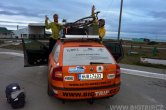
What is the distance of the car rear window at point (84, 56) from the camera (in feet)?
21.2

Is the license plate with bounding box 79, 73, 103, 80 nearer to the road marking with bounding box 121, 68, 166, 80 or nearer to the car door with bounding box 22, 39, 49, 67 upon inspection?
the car door with bounding box 22, 39, 49, 67

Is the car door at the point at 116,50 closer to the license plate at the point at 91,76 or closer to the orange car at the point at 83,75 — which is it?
the orange car at the point at 83,75

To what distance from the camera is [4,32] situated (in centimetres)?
7906

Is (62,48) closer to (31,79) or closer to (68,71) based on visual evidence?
(68,71)

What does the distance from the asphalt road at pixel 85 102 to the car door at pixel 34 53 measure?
0.67 meters

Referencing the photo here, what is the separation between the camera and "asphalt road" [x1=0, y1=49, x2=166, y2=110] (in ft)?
22.0

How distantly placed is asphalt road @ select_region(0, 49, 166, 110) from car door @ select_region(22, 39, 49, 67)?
0.67 metres

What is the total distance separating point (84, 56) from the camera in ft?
21.8

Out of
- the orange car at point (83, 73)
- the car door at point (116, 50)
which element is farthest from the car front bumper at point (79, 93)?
the car door at point (116, 50)

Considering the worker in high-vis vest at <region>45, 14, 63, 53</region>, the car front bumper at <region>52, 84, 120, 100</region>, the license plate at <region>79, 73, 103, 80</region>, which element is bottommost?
the car front bumper at <region>52, 84, 120, 100</region>

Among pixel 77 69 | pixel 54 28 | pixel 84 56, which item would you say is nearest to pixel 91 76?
pixel 77 69

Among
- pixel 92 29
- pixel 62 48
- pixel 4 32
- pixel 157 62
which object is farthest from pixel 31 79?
pixel 4 32

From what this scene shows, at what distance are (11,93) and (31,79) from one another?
400 cm

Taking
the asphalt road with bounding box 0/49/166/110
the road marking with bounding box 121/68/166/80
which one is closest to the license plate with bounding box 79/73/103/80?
the asphalt road with bounding box 0/49/166/110
